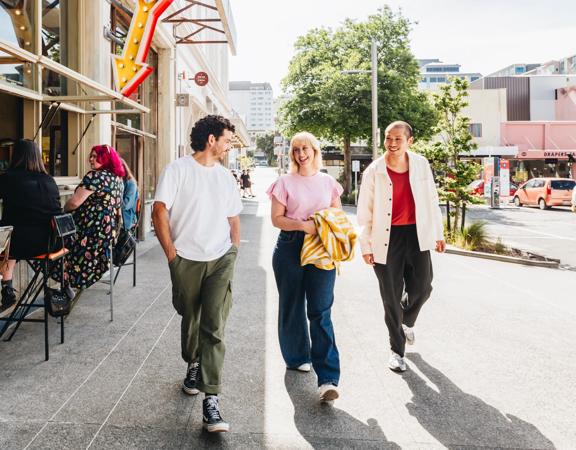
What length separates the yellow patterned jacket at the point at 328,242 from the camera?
11.5 ft

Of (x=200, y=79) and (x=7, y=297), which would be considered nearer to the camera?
(x=7, y=297)

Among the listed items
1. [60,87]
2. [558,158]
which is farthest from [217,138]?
[558,158]

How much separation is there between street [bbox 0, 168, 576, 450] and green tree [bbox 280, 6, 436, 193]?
2444cm

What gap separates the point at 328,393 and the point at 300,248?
976mm

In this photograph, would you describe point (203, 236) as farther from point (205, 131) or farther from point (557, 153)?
point (557, 153)

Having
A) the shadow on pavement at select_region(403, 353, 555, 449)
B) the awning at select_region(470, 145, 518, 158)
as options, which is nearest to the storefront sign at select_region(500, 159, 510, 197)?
the awning at select_region(470, 145, 518, 158)

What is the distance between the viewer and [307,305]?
3.63m

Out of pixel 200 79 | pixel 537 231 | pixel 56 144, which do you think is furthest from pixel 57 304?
pixel 537 231

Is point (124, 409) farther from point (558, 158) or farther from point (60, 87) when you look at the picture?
point (558, 158)

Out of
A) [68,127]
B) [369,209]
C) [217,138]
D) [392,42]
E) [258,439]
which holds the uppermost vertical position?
[392,42]

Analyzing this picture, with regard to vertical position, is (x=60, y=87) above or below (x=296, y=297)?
above

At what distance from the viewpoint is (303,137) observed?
3.69 meters

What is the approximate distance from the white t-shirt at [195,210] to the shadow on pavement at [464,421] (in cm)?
168

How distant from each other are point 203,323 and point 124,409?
750 mm
